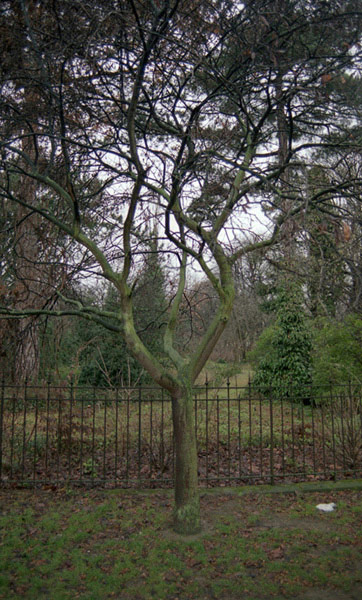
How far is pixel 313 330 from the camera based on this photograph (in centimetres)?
1342

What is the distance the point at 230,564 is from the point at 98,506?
6.40 ft

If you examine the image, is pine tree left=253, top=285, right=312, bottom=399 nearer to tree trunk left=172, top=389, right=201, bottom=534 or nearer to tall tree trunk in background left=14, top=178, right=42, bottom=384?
tall tree trunk in background left=14, top=178, right=42, bottom=384

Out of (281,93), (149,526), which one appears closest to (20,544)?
(149,526)

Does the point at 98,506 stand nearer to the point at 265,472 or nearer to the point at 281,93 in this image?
the point at 265,472

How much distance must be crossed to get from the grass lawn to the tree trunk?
0.58ft

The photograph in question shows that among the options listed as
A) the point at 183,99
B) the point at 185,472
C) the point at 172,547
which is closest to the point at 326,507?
the point at 185,472

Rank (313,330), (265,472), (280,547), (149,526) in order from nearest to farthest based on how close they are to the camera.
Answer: (280,547) → (149,526) → (265,472) → (313,330)

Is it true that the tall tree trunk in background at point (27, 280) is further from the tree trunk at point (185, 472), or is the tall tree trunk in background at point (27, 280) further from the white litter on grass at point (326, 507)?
the white litter on grass at point (326, 507)

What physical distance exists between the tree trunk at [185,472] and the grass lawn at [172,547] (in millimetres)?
176

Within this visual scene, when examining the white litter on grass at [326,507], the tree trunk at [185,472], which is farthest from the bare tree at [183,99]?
the white litter on grass at [326,507]

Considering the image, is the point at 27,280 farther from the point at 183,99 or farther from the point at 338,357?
the point at 338,357

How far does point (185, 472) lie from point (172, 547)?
70 cm

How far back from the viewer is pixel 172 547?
4.47m

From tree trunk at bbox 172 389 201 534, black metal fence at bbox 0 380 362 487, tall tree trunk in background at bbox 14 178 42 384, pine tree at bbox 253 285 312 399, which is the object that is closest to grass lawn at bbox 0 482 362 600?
tree trunk at bbox 172 389 201 534
